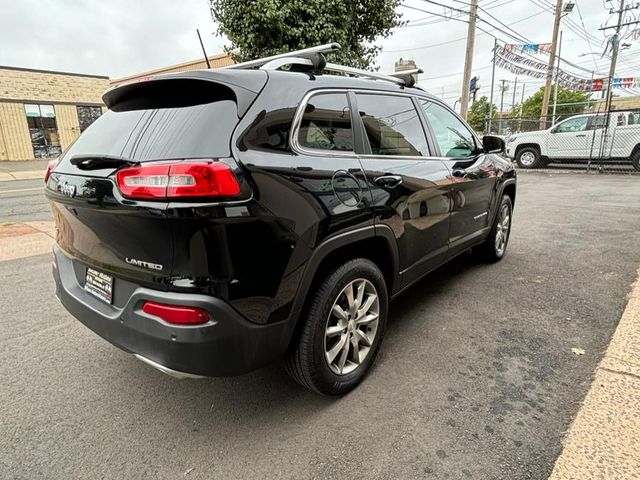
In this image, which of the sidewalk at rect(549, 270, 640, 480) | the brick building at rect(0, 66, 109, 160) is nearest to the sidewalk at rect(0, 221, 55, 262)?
the sidewalk at rect(549, 270, 640, 480)

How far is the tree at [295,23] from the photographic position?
775 cm

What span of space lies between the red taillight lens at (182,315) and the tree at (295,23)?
7.50m

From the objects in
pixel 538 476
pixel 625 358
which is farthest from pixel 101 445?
pixel 625 358

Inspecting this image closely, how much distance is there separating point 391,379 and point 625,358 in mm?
1557

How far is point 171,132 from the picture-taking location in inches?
71.0

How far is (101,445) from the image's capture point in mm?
1985

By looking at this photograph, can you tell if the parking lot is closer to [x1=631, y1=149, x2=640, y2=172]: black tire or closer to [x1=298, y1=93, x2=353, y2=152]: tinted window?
[x1=298, y1=93, x2=353, y2=152]: tinted window

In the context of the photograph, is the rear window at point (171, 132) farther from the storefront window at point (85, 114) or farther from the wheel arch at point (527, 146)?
the storefront window at point (85, 114)

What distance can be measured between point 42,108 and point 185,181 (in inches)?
986

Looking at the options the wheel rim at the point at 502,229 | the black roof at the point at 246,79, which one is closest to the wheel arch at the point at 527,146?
the wheel rim at the point at 502,229

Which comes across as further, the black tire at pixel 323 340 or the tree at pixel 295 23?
the tree at pixel 295 23

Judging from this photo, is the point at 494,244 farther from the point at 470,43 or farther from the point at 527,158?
the point at 470,43

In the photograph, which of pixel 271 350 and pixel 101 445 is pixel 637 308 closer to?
pixel 271 350

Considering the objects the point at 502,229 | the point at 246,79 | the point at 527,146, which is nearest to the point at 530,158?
the point at 527,146
